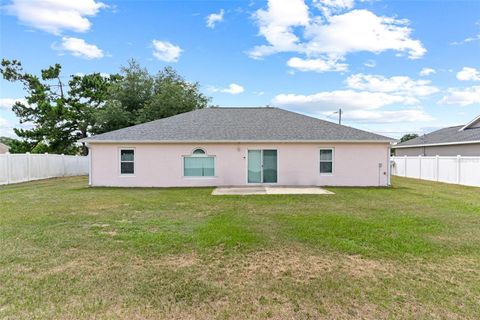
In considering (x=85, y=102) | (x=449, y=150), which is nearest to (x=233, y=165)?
(x=449, y=150)

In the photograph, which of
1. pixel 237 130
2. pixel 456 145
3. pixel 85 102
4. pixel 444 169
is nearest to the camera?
pixel 237 130

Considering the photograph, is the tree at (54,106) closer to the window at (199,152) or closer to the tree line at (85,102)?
the tree line at (85,102)

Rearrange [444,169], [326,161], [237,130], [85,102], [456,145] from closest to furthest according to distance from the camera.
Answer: [326,161] < [237,130] < [444,169] < [456,145] < [85,102]

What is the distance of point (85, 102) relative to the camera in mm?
30516

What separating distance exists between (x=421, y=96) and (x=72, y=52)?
2717 cm

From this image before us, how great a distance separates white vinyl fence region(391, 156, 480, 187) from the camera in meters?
15.1

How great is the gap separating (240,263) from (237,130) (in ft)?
36.8

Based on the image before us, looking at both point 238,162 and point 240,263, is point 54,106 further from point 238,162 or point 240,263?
point 240,263

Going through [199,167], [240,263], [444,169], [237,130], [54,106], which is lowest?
[240,263]

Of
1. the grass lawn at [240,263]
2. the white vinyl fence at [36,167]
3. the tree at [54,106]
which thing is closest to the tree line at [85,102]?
the tree at [54,106]

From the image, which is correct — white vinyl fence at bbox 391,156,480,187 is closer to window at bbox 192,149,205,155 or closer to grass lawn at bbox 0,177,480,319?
grass lawn at bbox 0,177,480,319

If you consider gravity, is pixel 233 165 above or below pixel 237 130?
below

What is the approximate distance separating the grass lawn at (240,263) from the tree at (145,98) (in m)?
18.4

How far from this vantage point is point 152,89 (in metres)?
28.9
